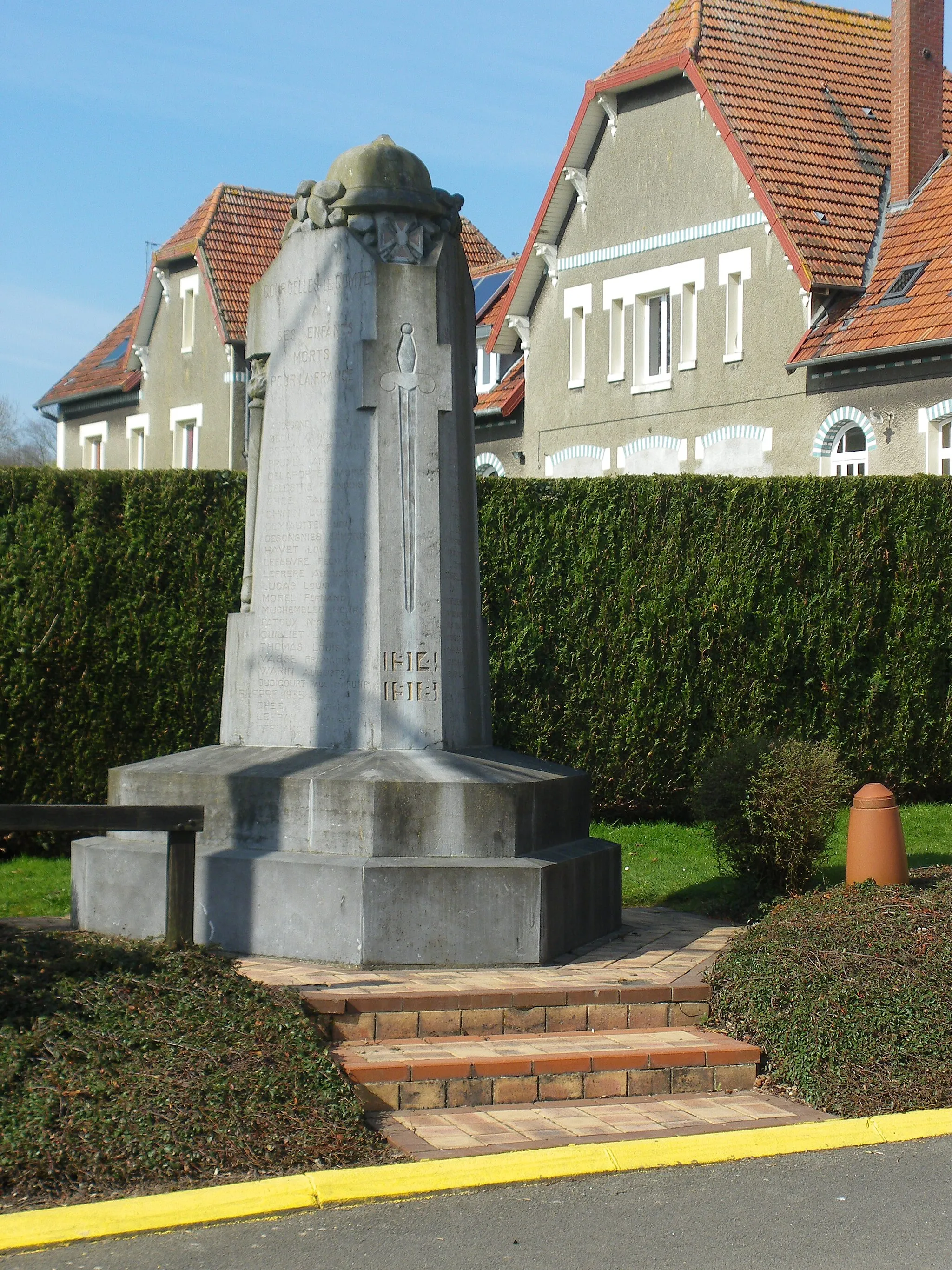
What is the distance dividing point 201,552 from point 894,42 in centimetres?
1631

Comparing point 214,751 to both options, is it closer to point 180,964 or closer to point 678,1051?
point 180,964

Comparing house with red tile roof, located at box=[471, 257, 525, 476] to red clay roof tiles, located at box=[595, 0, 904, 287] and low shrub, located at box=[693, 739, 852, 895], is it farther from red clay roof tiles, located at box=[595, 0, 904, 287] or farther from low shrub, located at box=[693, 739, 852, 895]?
low shrub, located at box=[693, 739, 852, 895]

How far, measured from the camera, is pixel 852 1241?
509 cm

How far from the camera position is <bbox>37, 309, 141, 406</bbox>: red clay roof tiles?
117 ft

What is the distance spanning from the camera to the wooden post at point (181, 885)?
7059 mm

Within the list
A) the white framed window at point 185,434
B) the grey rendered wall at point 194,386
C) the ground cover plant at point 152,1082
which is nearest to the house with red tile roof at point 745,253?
the grey rendered wall at point 194,386

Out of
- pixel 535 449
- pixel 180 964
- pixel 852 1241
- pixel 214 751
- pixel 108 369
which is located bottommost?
pixel 852 1241

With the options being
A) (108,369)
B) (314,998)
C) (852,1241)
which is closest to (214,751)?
(314,998)

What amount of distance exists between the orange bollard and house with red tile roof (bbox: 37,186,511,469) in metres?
21.8

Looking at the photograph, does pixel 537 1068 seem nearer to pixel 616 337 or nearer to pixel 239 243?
pixel 616 337

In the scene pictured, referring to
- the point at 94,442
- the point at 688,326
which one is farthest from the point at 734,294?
the point at 94,442

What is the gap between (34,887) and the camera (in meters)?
10.8

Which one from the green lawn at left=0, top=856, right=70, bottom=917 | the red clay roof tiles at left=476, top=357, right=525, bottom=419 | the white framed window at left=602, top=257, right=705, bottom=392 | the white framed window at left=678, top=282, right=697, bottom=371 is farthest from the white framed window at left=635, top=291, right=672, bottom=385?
the green lawn at left=0, top=856, right=70, bottom=917

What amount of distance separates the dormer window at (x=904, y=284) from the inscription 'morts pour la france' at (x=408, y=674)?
14411mm
